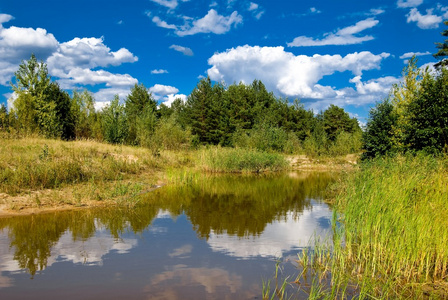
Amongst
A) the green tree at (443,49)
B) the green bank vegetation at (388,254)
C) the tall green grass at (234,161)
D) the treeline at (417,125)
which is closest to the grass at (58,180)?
the tall green grass at (234,161)

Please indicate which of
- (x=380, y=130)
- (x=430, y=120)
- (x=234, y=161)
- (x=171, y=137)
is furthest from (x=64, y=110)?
(x=430, y=120)

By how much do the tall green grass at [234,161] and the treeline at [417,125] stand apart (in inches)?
Result: 427

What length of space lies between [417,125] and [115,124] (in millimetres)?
30944

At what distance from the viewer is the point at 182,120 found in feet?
213

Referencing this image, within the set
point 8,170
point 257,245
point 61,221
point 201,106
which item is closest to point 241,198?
point 257,245

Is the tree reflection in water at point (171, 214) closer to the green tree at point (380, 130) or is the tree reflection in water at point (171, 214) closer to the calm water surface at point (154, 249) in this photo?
the calm water surface at point (154, 249)

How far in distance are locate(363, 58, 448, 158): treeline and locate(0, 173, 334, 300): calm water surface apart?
235 inches

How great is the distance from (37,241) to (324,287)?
745 centimetres

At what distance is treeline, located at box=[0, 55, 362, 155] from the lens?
35.0 meters

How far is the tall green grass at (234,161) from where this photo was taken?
26922 millimetres

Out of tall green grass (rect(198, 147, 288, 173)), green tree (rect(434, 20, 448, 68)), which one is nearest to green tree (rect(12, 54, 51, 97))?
tall green grass (rect(198, 147, 288, 173))

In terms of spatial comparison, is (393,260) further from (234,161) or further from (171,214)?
(234,161)

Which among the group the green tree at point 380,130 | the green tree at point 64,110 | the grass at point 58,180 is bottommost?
the grass at point 58,180

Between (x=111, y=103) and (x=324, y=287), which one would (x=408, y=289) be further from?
(x=111, y=103)
